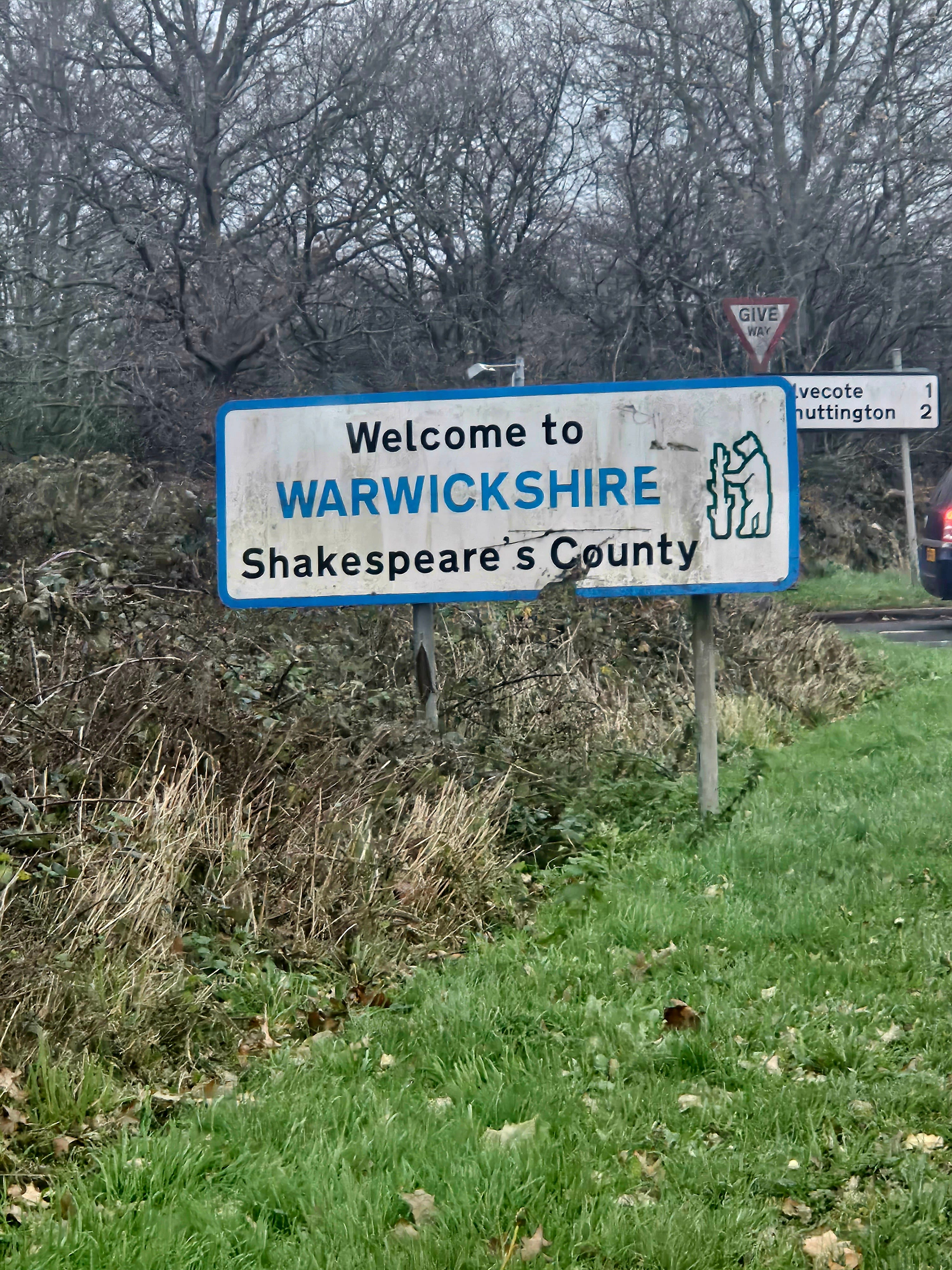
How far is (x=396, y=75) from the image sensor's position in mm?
21781

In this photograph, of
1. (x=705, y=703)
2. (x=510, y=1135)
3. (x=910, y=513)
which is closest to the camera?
(x=510, y=1135)

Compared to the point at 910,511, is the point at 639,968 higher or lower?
lower

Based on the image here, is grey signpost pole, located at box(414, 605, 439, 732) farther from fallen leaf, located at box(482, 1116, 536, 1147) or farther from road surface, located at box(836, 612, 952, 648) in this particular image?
road surface, located at box(836, 612, 952, 648)

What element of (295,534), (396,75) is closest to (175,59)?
(396,75)

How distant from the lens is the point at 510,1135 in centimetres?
331

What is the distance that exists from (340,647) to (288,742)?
6.54 feet

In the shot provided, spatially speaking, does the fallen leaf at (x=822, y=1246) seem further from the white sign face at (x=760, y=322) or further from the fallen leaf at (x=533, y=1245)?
the white sign face at (x=760, y=322)

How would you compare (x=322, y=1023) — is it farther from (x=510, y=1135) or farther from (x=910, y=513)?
(x=910, y=513)

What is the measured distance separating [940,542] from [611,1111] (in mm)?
14537

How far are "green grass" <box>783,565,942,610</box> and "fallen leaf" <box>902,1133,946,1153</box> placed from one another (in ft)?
47.7

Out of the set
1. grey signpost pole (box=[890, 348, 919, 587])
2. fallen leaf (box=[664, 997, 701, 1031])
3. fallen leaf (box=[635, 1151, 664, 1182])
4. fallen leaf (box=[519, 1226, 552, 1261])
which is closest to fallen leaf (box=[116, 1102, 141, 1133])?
fallen leaf (box=[519, 1226, 552, 1261])

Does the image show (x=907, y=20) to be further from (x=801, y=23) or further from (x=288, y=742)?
(x=288, y=742)

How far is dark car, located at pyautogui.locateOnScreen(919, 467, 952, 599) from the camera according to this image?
651 inches

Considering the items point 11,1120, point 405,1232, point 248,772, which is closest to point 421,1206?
point 405,1232
